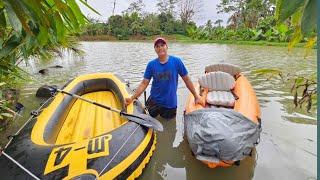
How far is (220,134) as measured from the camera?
3.77 meters

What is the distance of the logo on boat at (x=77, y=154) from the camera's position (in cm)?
332

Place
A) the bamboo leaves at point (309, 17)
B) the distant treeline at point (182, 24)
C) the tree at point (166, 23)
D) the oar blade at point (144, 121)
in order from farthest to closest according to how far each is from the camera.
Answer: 1. the tree at point (166, 23)
2. the distant treeline at point (182, 24)
3. the oar blade at point (144, 121)
4. the bamboo leaves at point (309, 17)

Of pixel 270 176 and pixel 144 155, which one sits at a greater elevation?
pixel 144 155

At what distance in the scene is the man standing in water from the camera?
16.9 feet

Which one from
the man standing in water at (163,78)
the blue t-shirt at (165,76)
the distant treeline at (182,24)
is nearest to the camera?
the man standing in water at (163,78)

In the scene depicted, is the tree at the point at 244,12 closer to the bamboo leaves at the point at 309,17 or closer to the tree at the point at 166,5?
the tree at the point at 166,5

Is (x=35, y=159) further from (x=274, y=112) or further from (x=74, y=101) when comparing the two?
(x=274, y=112)

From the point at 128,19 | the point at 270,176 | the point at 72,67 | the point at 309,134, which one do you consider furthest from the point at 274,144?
the point at 128,19

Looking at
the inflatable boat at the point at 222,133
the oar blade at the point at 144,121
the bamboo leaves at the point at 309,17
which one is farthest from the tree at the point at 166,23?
the bamboo leaves at the point at 309,17

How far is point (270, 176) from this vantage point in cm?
423

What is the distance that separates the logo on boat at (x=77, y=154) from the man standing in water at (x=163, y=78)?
4.87 ft

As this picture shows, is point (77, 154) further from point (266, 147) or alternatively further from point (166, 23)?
point (166, 23)

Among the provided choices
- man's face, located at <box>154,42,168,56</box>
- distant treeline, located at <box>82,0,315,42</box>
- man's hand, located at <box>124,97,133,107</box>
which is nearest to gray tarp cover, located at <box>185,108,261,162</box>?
man's hand, located at <box>124,97,133,107</box>

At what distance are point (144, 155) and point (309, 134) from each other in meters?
2.99
